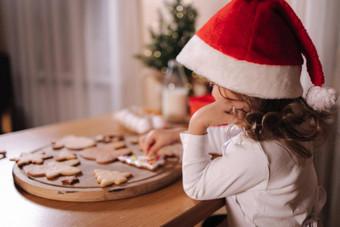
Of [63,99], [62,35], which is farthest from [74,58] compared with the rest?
[63,99]

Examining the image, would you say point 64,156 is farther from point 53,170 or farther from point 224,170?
point 224,170

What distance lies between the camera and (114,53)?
7.43 ft

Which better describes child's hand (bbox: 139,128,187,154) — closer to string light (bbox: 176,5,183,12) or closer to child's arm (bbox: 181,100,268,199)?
child's arm (bbox: 181,100,268,199)

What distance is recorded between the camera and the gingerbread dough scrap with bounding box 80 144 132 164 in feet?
2.59

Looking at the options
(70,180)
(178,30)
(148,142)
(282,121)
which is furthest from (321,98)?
(178,30)

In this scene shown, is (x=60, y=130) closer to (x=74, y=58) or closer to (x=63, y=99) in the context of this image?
(x=74, y=58)

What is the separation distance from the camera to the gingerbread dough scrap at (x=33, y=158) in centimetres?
76

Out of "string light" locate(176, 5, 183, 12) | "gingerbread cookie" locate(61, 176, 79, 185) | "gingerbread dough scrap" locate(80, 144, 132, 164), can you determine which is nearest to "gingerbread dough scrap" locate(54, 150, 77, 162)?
"gingerbread dough scrap" locate(80, 144, 132, 164)

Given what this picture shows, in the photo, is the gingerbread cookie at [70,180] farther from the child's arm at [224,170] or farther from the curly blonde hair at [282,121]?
the curly blonde hair at [282,121]

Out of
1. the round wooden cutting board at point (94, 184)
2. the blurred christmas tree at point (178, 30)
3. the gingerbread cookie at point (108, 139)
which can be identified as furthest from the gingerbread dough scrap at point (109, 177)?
the blurred christmas tree at point (178, 30)

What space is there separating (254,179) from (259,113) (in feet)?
0.46

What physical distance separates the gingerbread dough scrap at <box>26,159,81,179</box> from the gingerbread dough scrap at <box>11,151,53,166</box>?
3 centimetres

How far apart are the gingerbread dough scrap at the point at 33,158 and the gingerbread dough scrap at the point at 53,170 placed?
0.03 meters

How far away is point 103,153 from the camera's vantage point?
0.83 meters
